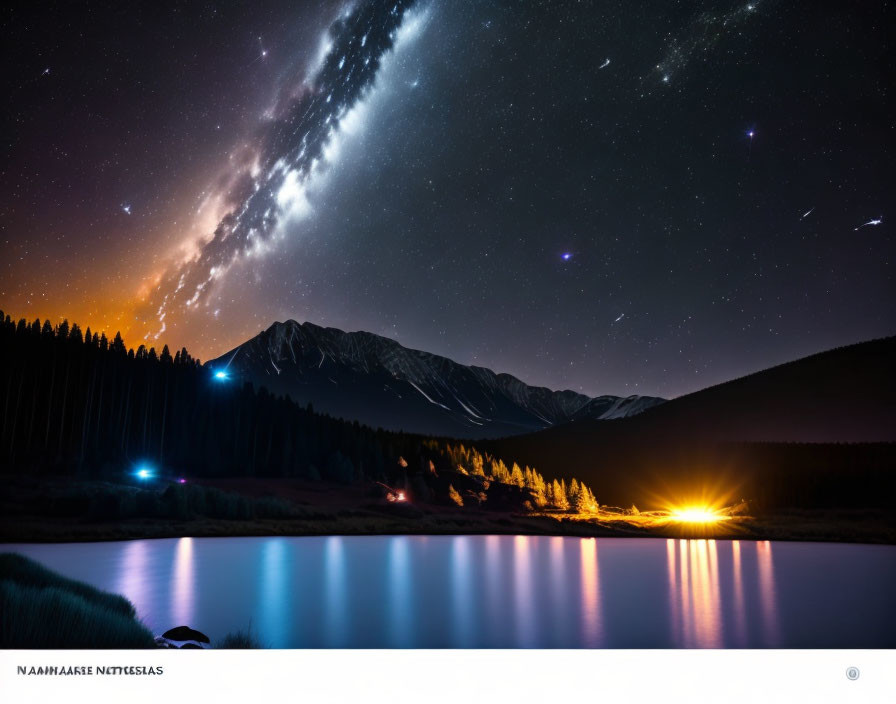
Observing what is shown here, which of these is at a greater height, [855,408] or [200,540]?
[855,408]

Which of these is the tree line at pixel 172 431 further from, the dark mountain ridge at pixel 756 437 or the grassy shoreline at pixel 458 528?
the dark mountain ridge at pixel 756 437

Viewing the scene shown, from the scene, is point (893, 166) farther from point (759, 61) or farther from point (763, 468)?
point (763, 468)


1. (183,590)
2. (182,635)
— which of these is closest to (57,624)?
(182,635)

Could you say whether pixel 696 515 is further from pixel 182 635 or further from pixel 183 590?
pixel 182 635

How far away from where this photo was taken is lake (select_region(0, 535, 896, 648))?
23.5ft

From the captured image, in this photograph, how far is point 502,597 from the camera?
457 inches

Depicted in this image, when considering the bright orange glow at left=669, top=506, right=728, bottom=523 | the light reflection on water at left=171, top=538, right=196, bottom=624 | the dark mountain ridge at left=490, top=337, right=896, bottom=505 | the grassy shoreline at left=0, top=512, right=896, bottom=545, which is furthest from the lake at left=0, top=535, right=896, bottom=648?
the bright orange glow at left=669, top=506, right=728, bottom=523

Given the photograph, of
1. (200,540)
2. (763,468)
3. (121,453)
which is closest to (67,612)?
(200,540)

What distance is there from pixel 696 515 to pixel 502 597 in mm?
43857

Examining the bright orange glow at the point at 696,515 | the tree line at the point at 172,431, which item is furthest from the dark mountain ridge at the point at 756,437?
the tree line at the point at 172,431

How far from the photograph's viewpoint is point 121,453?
2995 centimetres

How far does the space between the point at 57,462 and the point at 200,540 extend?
Result: 23.5 feet

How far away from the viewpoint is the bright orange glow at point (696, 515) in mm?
43000
